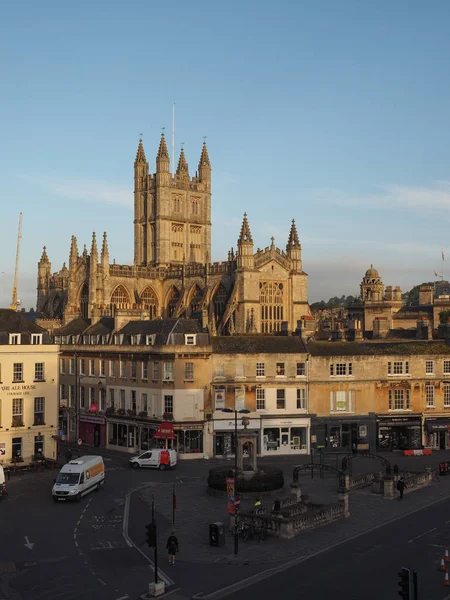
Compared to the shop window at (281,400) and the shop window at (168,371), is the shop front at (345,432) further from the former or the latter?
the shop window at (168,371)

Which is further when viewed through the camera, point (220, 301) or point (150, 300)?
point (150, 300)

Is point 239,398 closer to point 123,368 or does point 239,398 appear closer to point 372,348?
point 123,368

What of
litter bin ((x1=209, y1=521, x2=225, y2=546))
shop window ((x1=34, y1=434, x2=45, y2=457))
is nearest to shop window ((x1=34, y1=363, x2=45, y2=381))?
shop window ((x1=34, y1=434, x2=45, y2=457))

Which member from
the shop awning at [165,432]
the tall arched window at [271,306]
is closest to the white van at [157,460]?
the shop awning at [165,432]

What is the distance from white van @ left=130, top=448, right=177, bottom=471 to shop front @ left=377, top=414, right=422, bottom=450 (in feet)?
58.0

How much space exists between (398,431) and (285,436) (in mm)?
9387

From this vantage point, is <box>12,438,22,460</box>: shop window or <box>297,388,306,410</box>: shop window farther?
<box>297,388,306,410</box>: shop window

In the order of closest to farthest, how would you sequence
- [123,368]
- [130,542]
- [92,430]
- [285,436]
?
[130,542], [285,436], [123,368], [92,430]

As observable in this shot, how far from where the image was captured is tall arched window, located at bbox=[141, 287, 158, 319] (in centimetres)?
11675

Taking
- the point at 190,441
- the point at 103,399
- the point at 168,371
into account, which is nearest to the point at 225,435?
the point at 190,441

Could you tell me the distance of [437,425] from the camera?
62688 millimetres

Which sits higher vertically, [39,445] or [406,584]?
[406,584]

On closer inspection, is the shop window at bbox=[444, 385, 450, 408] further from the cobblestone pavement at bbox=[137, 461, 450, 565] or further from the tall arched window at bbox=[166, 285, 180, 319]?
the tall arched window at bbox=[166, 285, 180, 319]

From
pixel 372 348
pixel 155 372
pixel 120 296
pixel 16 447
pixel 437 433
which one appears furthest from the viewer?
pixel 120 296
